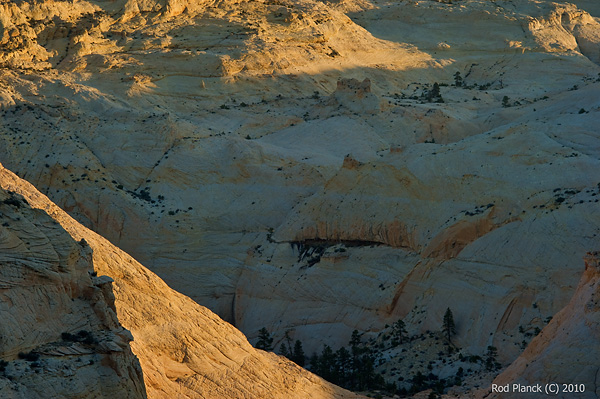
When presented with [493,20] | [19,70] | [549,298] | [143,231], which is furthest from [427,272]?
[493,20]

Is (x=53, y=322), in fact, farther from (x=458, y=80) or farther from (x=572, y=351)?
(x=458, y=80)

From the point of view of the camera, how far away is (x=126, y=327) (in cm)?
3872

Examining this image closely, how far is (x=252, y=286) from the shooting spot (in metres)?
61.7

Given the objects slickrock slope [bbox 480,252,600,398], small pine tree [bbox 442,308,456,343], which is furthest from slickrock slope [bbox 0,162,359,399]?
slickrock slope [bbox 480,252,600,398]

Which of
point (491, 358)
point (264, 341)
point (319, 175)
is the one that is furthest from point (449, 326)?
point (319, 175)

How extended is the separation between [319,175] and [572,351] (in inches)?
1241

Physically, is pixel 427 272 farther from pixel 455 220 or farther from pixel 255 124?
pixel 255 124

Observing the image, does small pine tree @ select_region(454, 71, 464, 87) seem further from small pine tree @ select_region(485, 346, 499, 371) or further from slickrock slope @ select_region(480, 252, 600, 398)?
slickrock slope @ select_region(480, 252, 600, 398)

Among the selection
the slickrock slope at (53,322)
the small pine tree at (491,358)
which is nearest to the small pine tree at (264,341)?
the small pine tree at (491,358)

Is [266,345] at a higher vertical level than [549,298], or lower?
lower

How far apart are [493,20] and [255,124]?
28956mm

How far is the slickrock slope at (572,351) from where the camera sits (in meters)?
37.0

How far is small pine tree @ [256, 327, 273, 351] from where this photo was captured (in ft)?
183

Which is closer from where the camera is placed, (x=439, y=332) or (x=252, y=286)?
(x=439, y=332)
